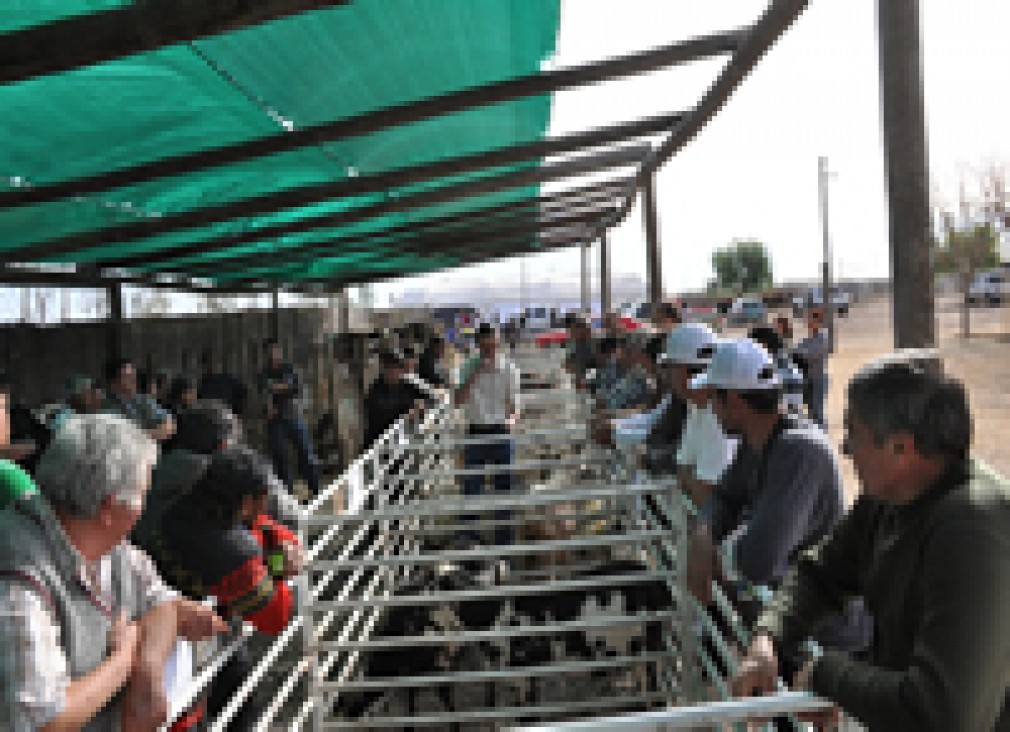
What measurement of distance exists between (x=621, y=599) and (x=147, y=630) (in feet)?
7.93

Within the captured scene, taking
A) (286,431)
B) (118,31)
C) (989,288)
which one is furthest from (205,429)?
(989,288)

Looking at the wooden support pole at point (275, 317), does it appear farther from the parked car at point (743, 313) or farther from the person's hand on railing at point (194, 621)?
the parked car at point (743, 313)

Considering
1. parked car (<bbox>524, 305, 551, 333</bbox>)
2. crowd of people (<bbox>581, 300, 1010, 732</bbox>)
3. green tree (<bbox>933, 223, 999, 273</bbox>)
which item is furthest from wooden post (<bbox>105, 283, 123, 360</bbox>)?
green tree (<bbox>933, 223, 999, 273</bbox>)

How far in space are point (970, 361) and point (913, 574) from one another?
24378 mm

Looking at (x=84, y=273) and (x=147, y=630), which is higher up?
(x=84, y=273)

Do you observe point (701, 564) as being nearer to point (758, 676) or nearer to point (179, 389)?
point (758, 676)

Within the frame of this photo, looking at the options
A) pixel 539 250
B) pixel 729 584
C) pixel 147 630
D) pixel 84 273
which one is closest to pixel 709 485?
pixel 729 584

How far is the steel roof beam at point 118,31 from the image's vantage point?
2523 mm

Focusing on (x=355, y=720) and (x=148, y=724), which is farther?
(x=355, y=720)

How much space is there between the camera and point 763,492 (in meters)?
2.51

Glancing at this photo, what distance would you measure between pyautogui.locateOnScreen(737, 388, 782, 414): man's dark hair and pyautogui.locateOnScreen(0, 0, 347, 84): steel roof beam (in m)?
1.82

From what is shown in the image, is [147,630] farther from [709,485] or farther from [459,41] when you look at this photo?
[459,41]

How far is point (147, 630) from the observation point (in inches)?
72.4

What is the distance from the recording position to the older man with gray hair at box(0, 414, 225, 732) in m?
1.52
